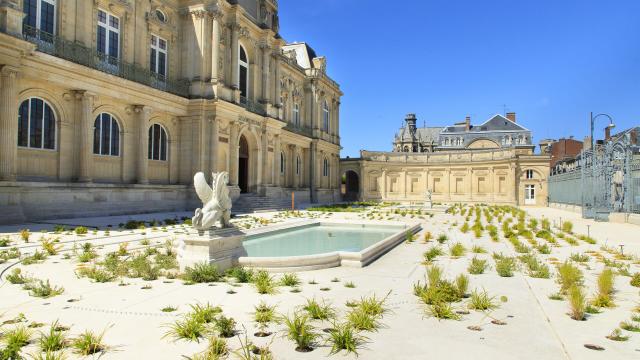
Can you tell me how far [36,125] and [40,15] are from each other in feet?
16.9

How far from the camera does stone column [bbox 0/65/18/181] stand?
16453 mm

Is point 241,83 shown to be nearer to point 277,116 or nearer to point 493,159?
point 277,116

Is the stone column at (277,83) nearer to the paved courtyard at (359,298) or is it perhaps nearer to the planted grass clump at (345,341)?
the paved courtyard at (359,298)

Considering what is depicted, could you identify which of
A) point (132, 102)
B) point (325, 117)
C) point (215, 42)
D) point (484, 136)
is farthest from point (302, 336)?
point (484, 136)

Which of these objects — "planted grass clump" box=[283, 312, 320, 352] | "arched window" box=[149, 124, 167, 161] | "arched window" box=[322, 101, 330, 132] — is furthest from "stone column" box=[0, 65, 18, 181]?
"arched window" box=[322, 101, 330, 132]

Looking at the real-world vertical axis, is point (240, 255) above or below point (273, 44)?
below

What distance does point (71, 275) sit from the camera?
26.4 feet

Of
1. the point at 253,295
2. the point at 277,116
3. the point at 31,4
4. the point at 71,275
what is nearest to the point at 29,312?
the point at 71,275

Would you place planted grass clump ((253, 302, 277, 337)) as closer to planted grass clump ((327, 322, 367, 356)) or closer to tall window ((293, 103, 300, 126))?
planted grass clump ((327, 322, 367, 356))

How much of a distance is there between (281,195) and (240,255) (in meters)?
27.1

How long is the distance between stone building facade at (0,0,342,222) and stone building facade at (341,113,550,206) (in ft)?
70.5

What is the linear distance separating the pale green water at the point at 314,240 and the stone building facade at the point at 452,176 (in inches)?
1410

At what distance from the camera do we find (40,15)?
755 inches

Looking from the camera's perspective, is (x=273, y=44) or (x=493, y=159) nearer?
(x=273, y=44)
